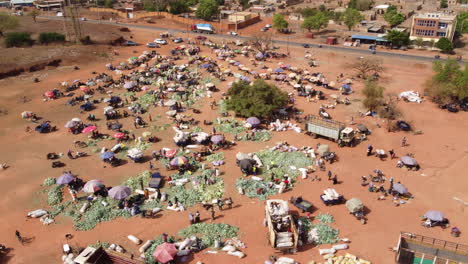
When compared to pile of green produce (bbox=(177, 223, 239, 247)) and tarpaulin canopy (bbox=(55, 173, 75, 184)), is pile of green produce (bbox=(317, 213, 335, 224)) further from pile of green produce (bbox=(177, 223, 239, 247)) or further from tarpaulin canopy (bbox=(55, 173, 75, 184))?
tarpaulin canopy (bbox=(55, 173, 75, 184))

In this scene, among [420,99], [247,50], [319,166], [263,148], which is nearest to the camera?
[319,166]

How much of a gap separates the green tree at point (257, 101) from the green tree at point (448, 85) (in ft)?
67.1

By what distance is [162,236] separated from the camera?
944 inches

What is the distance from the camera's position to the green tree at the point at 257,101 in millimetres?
39969

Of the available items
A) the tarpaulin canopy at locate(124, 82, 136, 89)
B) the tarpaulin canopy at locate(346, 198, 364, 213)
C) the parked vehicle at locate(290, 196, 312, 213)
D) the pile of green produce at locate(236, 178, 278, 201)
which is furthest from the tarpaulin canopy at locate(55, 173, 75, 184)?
the tarpaulin canopy at locate(124, 82, 136, 89)

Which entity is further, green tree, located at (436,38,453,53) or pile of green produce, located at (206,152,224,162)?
green tree, located at (436,38,453,53)

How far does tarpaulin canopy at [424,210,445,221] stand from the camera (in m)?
24.3

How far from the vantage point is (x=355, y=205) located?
25.4 m

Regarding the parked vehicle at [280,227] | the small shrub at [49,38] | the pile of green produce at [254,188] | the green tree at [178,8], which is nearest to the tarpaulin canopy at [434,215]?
the parked vehicle at [280,227]

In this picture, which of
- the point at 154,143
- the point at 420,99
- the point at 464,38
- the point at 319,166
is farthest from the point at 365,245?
the point at 464,38

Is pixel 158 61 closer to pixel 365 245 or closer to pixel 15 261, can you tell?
pixel 15 261

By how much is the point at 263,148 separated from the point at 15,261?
2265 centimetres

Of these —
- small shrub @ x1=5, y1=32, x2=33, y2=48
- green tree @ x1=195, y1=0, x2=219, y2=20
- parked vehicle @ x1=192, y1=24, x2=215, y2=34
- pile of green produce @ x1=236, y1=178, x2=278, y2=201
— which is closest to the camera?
pile of green produce @ x1=236, y1=178, x2=278, y2=201

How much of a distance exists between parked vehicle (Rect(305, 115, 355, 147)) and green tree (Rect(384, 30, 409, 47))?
43.7m
